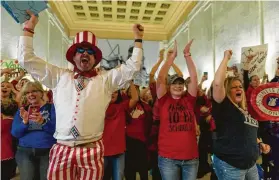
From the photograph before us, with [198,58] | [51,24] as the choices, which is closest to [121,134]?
[198,58]

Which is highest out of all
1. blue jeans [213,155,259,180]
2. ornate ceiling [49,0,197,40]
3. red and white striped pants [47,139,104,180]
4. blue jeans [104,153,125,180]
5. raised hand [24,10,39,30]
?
ornate ceiling [49,0,197,40]

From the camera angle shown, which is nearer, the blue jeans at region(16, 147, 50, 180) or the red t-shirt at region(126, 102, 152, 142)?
the blue jeans at region(16, 147, 50, 180)

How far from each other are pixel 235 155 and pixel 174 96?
2.48 ft

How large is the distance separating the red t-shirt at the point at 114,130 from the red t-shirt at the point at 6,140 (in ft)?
3.40

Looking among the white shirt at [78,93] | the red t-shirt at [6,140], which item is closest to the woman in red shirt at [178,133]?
the white shirt at [78,93]

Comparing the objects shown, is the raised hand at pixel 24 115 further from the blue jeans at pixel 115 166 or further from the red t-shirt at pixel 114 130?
the blue jeans at pixel 115 166

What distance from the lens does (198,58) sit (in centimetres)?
902

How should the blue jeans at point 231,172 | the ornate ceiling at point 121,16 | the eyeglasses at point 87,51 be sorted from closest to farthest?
the eyeglasses at point 87,51, the blue jeans at point 231,172, the ornate ceiling at point 121,16

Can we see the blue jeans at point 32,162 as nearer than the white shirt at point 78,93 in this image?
No

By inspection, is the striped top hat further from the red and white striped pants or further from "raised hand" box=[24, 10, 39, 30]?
the red and white striped pants

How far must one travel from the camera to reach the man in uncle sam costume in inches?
71.6

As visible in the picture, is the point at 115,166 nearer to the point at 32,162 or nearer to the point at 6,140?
the point at 32,162

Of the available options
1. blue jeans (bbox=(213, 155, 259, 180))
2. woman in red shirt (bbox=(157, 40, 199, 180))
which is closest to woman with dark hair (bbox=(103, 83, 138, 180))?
woman in red shirt (bbox=(157, 40, 199, 180))

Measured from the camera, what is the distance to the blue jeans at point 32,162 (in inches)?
96.8
